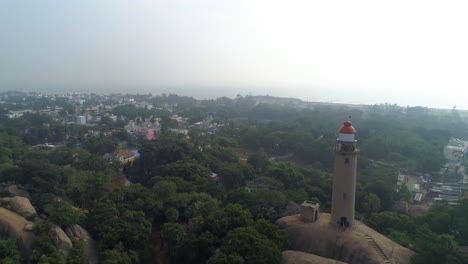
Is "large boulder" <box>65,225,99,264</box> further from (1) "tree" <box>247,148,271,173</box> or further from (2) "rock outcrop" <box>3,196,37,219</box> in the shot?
(1) "tree" <box>247,148,271,173</box>

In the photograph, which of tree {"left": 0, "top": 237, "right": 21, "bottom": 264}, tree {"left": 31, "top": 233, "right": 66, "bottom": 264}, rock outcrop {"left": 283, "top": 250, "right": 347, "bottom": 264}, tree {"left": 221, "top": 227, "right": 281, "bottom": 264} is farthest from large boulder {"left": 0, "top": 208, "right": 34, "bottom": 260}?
rock outcrop {"left": 283, "top": 250, "right": 347, "bottom": 264}

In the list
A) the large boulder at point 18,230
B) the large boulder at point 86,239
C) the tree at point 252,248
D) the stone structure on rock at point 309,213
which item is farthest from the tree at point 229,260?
the large boulder at point 18,230

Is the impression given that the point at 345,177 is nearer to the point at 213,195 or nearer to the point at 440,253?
the point at 440,253

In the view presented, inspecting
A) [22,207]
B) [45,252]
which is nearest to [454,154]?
[22,207]

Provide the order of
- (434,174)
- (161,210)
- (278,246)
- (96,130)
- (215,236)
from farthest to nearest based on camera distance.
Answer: (96,130), (434,174), (161,210), (215,236), (278,246)

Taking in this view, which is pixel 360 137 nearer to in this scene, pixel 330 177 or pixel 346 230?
pixel 330 177

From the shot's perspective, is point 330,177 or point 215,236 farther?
point 330,177

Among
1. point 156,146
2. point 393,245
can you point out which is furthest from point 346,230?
point 156,146
